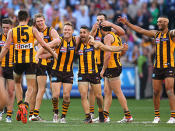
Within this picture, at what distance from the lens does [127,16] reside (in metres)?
23.9

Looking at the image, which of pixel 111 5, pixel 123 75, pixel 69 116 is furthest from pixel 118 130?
pixel 111 5

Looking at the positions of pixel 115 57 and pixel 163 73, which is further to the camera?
pixel 115 57

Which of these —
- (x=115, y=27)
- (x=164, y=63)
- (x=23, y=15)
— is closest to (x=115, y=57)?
(x=115, y=27)

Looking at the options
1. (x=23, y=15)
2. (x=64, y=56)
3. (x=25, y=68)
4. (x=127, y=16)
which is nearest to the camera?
(x=23, y=15)

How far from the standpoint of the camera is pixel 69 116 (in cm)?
1422

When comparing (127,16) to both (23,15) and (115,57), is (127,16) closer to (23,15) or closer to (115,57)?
(115,57)

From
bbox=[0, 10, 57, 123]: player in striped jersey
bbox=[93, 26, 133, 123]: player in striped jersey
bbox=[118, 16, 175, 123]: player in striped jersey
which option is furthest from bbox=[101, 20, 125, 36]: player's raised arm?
bbox=[0, 10, 57, 123]: player in striped jersey

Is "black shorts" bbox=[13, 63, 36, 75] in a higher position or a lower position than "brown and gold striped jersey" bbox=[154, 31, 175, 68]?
lower

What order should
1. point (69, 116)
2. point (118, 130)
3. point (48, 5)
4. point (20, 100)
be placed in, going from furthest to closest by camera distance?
1. point (48, 5)
2. point (69, 116)
3. point (20, 100)
4. point (118, 130)

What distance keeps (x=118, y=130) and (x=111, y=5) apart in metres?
15.6

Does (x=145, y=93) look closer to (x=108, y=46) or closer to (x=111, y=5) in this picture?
(x=111, y=5)

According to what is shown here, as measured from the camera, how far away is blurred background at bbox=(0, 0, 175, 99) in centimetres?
2172

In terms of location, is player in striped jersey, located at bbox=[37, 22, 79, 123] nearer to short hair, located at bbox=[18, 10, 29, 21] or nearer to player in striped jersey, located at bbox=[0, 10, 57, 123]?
player in striped jersey, located at bbox=[0, 10, 57, 123]

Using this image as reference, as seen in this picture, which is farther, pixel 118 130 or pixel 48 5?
pixel 48 5
